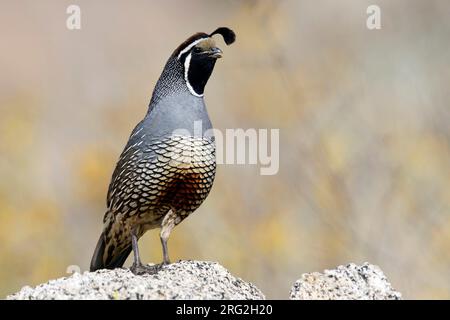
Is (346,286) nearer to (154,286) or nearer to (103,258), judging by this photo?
(154,286)

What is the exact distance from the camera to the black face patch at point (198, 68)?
16.1 ft

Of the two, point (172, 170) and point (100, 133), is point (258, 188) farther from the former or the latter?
point (172, 170)

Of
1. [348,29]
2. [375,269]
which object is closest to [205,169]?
[375,269]

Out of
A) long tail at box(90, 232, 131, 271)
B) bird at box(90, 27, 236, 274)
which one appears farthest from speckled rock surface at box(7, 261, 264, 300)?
long tail at box(90, 232, 131, 271)

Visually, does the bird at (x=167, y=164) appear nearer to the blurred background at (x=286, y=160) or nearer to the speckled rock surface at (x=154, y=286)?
the speckled rock surface at (x=154, y=286)

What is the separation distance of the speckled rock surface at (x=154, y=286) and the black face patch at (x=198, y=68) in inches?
40.7

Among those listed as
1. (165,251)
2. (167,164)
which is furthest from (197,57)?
(165,251)

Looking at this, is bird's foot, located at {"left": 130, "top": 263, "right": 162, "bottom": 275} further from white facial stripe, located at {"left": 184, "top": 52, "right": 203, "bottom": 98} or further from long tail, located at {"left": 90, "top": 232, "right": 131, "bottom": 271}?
white facial stripe, located at {"left": 184, "top": 52, "right": 203, "bottom": 98}

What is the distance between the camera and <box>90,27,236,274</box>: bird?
4625 millimetres

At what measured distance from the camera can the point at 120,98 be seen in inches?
301

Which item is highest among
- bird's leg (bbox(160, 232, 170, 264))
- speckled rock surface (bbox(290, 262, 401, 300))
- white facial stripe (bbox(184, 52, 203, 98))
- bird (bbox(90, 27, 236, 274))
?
white facial stripe (bbox(184, 52, 203, 98))

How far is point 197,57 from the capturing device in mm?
4906

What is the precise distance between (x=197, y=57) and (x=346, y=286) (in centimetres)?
160

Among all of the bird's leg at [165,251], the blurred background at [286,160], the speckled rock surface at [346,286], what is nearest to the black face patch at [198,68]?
the bird's leg at [165,251]
